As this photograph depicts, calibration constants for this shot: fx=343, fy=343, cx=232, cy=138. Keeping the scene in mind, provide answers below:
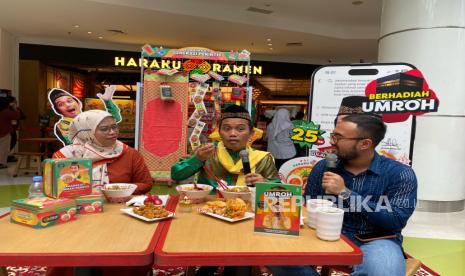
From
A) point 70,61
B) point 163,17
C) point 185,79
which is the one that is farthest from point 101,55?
point 185,79

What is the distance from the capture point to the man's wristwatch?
5.50 feet

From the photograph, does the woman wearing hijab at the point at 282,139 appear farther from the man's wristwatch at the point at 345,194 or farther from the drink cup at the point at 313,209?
the drink cup at the point at 313,209

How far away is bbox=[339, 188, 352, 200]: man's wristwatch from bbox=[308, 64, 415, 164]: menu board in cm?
119

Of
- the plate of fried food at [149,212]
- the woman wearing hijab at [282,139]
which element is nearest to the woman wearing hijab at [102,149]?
the plate of fried food at [149,212]

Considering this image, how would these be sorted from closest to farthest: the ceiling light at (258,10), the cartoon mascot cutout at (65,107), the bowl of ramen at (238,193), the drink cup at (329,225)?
the drink cup at (329,225), the bowl of ramen at (238,193), the cartoon mascot cutout at (65,107), the ceiling light at (258,10)

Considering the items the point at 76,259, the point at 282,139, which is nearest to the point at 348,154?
the point at 76,259

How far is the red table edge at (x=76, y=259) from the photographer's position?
1128 mm

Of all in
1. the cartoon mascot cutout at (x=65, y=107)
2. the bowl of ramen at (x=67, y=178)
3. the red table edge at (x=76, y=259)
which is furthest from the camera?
the cartoon mascot cutout at (x=65, y=107)

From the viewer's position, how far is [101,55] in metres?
9.68

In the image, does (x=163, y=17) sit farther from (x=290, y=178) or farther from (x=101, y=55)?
(x=290, y=178)

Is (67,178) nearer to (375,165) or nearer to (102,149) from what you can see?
(102,149)

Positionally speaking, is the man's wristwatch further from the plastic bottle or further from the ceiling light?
the ceiling light

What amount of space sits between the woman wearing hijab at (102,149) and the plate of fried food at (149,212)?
635 mm

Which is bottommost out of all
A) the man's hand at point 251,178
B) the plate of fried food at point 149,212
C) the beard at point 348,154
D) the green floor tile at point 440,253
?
the green floor tile at point 440,253
